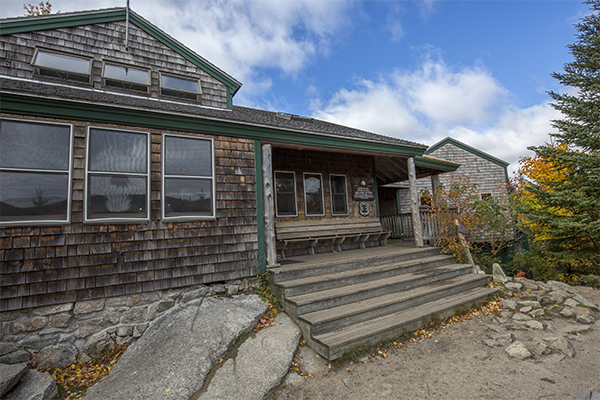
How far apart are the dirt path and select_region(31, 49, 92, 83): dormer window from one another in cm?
721

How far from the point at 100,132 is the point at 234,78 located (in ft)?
12.9

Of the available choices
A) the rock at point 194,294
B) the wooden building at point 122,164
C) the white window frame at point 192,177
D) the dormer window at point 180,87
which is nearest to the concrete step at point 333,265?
the wooden building at point 122,164

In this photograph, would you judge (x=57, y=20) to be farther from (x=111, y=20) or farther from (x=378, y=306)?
(x=378, y=306)

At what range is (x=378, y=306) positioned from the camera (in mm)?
4215

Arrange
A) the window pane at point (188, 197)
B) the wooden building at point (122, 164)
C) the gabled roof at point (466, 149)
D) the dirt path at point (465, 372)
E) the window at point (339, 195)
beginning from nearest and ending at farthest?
the dirt path at point (465, 372)
the wooden building at point (122, 164)
the window pane at point (188, 197)
the window at point (339, 195)
the gabled roof at point (466, 149)

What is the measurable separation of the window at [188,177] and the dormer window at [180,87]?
8.40 ft

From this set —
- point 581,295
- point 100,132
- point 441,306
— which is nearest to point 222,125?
point 100,132

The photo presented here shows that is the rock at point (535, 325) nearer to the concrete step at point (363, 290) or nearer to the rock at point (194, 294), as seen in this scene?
the concrete step at point (363, 290)

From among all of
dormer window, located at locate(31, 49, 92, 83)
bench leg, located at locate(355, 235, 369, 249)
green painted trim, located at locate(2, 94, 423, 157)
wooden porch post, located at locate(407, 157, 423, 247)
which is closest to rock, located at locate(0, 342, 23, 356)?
green painted trim, located at locate(2, 94, 423, 157)

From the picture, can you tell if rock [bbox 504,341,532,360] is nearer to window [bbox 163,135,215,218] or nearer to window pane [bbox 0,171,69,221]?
window [bbox 163,135,215,218]

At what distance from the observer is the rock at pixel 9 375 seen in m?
2.95

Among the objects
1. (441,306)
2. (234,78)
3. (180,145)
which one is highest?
(234,78)

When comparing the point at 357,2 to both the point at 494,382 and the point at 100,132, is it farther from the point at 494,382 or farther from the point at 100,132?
the point at 494,382

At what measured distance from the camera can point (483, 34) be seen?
8672 mm
